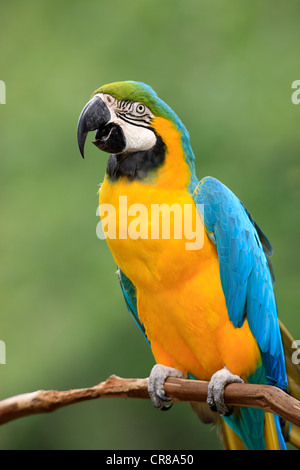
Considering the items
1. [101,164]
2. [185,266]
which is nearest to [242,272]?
[185,266]

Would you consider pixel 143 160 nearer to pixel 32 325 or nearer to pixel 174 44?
pixel 32 325

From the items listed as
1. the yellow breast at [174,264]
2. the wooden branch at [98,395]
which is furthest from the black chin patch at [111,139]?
the wooden branch at [98,395]

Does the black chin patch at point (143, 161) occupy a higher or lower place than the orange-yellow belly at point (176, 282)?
higher

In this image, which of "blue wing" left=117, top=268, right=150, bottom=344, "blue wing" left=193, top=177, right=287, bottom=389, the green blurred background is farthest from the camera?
the green blurred background

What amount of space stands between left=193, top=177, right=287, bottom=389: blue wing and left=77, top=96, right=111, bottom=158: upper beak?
0.36 metres

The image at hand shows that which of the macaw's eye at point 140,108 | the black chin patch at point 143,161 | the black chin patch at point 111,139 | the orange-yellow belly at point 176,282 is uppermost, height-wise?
the macaw's eye at point 140,108

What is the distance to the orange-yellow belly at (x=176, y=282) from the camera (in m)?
1.53

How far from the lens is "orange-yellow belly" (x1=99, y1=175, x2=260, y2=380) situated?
1.53 meters

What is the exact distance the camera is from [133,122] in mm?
1517

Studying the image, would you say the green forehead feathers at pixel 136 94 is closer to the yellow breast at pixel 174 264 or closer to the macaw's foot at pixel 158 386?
the yellow breast at pixel 174 264

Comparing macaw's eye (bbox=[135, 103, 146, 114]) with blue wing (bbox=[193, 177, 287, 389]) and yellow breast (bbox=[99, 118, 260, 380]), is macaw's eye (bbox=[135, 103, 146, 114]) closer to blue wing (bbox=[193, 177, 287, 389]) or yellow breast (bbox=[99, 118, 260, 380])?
yellow breast (bbox=[99, 118, 260, 380])

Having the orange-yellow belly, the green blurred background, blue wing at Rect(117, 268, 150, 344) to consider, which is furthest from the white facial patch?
the green blurred background

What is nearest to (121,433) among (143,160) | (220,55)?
(143,160)

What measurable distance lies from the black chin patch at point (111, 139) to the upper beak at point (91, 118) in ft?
0.09
